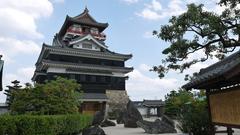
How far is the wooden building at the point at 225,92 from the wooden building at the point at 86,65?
28.3 meters

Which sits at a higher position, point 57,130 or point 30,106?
point 30,106

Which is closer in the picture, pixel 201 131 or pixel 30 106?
pixel 201 131

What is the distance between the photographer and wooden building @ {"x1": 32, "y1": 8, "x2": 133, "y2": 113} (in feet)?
126

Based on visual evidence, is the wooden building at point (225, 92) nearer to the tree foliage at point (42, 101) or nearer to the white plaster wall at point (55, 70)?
the tree foliage at point (42, 101)

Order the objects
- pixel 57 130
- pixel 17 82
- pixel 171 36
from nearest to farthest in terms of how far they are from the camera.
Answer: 1. pixel 171 36
2. pixel 57 130
3. pixel 17 82

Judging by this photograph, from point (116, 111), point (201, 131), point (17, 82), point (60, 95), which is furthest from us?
point (116, 111)

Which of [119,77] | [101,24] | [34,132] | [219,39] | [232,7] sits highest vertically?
[101,24]

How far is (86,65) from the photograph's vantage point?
128 feet

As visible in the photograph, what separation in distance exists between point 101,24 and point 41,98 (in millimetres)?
31213

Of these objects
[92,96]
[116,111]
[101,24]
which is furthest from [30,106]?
[101,24]

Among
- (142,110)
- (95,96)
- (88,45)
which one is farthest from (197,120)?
(142,110)

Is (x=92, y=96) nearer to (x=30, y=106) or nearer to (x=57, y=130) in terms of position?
(x=30, y=106)

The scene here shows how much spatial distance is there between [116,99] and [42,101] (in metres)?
24.5

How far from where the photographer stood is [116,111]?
138 ft
